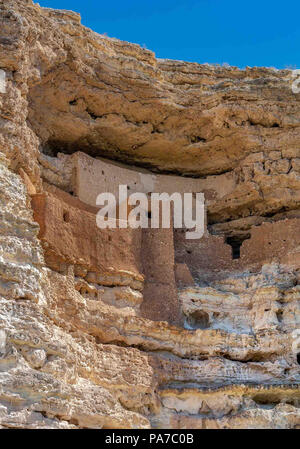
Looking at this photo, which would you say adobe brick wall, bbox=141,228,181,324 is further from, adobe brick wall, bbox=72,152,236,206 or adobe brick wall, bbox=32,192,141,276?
adobe brick wall, bbox=72,152,236,206

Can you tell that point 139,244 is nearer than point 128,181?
Yes

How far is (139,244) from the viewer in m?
18.4

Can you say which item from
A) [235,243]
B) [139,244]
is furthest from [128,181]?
[235,243]

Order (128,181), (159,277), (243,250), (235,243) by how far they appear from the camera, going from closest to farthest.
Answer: (159,277) < (243,250) < (128,181) < (235,243)

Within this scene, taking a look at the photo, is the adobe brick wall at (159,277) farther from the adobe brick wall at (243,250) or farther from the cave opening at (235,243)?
the cave opening at (235,243)

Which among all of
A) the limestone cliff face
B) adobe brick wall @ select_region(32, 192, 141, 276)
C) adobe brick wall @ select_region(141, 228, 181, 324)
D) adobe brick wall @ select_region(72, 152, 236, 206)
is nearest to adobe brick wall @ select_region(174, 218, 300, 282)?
the limestone cliff face

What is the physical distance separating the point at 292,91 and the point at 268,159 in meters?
1.71

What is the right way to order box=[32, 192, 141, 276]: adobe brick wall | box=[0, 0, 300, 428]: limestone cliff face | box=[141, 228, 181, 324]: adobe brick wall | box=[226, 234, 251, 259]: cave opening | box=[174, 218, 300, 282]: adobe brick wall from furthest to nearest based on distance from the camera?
box=[226, 234, 251, 259]: cave opening < box=[174, 218, 300, 282]: adobe brick wall < box=[141, 228, 181, 324]: adobe brick wall < box=[32, 192, 141, 276]: adobe brick wall < box=[0, 0, 300, 428]: limestone cliff face

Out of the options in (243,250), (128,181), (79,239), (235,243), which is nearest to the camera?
(79,239)

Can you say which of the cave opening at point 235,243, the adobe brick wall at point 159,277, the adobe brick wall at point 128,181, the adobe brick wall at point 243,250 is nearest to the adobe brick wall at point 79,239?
the adobe brick wall at point 159,277

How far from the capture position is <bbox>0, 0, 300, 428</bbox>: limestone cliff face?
14633 millimetres

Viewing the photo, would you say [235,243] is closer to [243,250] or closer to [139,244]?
[243,250]

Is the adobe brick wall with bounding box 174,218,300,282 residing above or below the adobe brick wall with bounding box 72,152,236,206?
below

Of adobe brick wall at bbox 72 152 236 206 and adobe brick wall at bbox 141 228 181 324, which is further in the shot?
adobe brick wall at bbox 72 152 236 206
